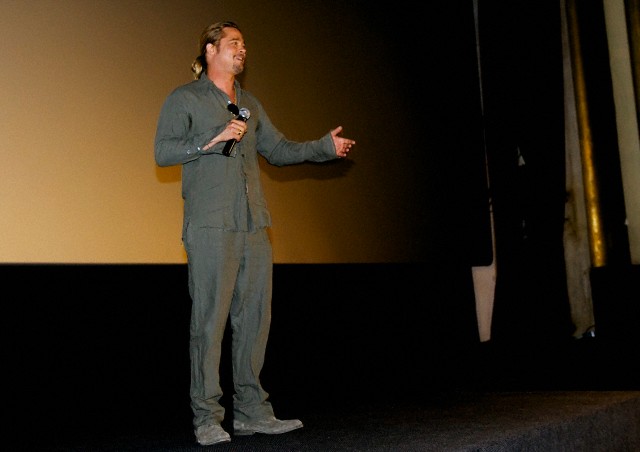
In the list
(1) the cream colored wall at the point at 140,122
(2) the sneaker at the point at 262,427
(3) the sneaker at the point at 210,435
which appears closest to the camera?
(3) the sneaker at the point at 210,435

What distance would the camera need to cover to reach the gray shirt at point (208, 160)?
2.21 m

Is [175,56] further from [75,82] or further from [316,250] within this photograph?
[316,250]

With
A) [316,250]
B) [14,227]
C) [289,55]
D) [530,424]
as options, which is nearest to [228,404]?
[316,250]

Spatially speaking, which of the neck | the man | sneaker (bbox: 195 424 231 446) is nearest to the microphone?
the man

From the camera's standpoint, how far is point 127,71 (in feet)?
9.52

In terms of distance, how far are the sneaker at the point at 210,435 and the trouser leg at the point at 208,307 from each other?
0.04 m

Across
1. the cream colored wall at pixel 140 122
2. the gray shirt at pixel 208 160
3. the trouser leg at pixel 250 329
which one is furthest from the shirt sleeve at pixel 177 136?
the cream colored wall at pixel 140 122

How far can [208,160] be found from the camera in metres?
2.29

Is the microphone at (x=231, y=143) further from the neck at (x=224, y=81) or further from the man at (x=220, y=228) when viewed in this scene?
the neck at (x=224, y=81)

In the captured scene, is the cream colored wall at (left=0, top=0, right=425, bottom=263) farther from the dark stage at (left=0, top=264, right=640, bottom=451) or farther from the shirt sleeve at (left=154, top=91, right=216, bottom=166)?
the shirt sleeve at (left=154, top=91, right=216, bottom=166)

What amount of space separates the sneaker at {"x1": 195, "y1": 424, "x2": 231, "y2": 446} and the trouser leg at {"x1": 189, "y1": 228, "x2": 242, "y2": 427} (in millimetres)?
42

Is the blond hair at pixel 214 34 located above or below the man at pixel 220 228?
above

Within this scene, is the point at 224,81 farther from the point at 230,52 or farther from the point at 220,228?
the point at 220,228

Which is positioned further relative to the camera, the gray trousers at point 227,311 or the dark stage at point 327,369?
the dark stage at point 327,369
